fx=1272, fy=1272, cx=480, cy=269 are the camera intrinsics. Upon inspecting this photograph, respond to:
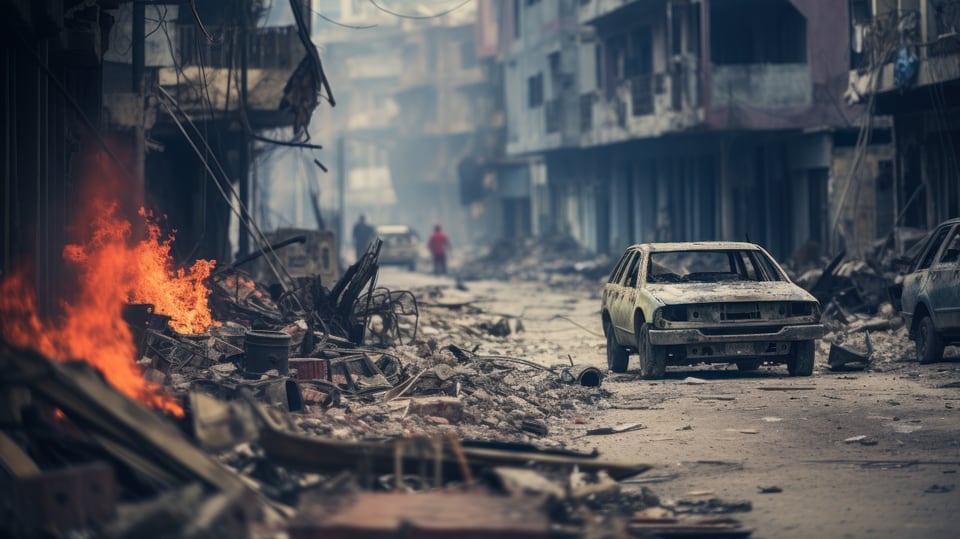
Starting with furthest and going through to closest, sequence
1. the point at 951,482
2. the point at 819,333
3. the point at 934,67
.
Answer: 1. the point at 934,67
2. the point at 819,333
3. the point at 951,482

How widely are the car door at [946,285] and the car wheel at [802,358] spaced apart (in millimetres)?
1686

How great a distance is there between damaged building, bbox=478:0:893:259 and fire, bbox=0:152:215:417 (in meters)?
14.6

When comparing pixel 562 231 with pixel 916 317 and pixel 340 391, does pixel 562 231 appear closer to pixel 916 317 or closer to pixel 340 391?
pixel 916 317

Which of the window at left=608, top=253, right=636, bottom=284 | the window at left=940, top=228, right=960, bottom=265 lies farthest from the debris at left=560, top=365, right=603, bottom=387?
the window at left=940, top=228, right=960, bottom=265

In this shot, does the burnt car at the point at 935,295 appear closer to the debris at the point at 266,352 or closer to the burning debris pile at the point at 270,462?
the burning debris pile at the point at 270,462

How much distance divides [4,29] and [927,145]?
1895 cm

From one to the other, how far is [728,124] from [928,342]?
18.3 metres

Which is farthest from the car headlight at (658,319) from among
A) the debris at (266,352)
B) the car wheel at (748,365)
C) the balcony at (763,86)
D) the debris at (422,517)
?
the balcony at (763,86)

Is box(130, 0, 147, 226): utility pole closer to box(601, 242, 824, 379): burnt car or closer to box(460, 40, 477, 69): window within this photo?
box(601, 242, 824, 379): burnt car

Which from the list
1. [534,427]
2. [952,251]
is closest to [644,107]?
[952,251]

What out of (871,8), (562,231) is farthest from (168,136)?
(562,231)

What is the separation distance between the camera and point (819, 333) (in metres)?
13.8

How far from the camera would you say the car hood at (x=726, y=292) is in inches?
544

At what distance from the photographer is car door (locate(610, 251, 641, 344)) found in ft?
48.6
